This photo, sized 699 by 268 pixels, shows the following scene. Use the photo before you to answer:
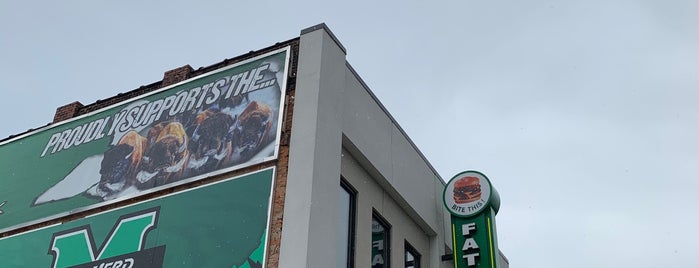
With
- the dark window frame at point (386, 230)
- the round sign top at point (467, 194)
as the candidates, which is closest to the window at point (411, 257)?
the dark window frame at point (386, 230)

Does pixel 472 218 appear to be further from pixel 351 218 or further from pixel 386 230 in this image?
pixel 351 218

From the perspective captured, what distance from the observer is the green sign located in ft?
55.6

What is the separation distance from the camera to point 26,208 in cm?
1725

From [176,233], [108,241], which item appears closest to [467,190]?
[176,233]

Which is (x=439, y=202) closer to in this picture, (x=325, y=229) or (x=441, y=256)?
(x=441, y=256)

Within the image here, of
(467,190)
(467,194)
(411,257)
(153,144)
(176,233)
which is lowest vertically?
(176,233)

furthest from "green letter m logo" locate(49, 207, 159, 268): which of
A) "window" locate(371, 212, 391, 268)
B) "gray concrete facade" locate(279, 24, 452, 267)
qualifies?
"window" locate(371, 212, 391, 268)

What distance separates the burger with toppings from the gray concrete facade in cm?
74

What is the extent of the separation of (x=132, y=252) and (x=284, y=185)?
305 centimetres

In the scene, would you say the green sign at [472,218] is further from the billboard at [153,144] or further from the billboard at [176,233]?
the billboard at [176,233]

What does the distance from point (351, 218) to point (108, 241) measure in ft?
14.2

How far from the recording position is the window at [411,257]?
17484 mm

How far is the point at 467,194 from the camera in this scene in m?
18.0

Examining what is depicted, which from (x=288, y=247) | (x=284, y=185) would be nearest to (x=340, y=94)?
(x=284, y=185)
